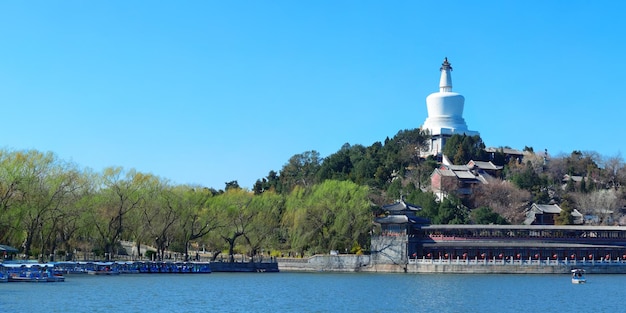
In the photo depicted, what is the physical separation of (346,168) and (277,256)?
79.5ft

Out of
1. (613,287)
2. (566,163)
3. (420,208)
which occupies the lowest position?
(613,287)

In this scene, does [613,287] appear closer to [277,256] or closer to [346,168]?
[277,256]

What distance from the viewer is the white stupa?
125 m

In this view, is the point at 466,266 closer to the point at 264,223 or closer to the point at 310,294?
the point at 264,223

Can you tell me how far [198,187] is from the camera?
89.4 m

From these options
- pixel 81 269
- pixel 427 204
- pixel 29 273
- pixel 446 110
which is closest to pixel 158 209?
pixel 81 269

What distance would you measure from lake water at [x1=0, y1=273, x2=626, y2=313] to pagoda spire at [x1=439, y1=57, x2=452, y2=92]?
59474mm

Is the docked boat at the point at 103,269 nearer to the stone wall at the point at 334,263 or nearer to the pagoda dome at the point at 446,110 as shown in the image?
the stone wall at the point at 334,263

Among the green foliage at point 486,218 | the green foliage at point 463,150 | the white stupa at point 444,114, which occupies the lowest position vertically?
the green foliage at point 486,218


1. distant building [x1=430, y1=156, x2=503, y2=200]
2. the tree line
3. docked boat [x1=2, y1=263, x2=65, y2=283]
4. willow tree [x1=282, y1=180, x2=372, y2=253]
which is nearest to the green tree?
the tree line

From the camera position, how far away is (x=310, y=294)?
55.5 m

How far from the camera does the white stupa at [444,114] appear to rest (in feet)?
411

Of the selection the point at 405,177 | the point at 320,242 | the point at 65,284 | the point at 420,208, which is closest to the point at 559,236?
the point at 420,208

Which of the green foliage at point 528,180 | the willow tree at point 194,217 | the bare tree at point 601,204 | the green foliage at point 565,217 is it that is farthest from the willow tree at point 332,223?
the bare tree at point 601,204
